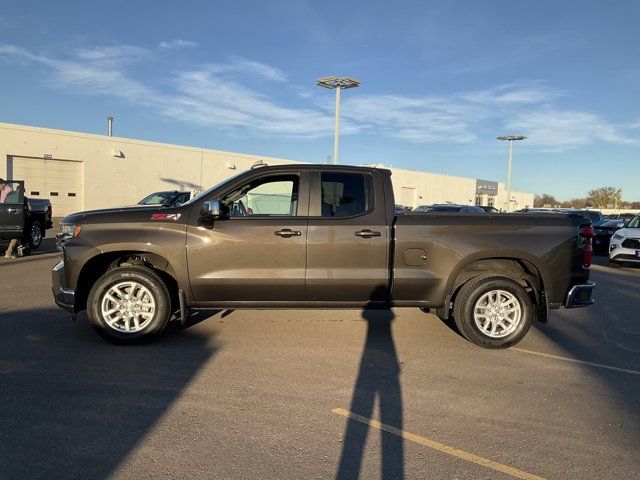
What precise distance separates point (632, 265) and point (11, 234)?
16.8m

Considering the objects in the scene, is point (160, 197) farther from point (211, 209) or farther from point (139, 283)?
point (211, 209)

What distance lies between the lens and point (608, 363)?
5.26 metres

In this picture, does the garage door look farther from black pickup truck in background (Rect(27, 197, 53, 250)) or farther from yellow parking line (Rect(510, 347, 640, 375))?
yellow parking line (Rect(510, 347, 640, 375))

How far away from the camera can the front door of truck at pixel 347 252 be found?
546 cm

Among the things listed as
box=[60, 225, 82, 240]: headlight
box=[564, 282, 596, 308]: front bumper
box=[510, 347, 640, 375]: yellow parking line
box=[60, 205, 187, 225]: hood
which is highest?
box=[60, 205, 187, 225]: hood

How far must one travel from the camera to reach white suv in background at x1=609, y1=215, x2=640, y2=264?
13039mm

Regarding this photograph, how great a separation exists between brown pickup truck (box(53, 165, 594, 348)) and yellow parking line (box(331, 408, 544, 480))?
192 centimetres

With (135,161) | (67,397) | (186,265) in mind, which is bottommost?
(67,397)

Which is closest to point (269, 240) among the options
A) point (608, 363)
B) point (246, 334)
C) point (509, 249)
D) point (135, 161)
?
point (246, 334)

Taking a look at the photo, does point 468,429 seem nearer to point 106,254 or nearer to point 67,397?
point 67,397

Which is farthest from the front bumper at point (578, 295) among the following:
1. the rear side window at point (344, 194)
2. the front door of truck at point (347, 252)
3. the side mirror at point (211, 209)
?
the side mirror at point (211, 209)

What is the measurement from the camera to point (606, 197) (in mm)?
88188

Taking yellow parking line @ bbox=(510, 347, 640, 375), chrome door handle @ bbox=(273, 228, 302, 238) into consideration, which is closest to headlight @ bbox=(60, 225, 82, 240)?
chrome door handle @ bbox=(273, 228, 302, 238)

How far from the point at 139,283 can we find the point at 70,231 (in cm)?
98
